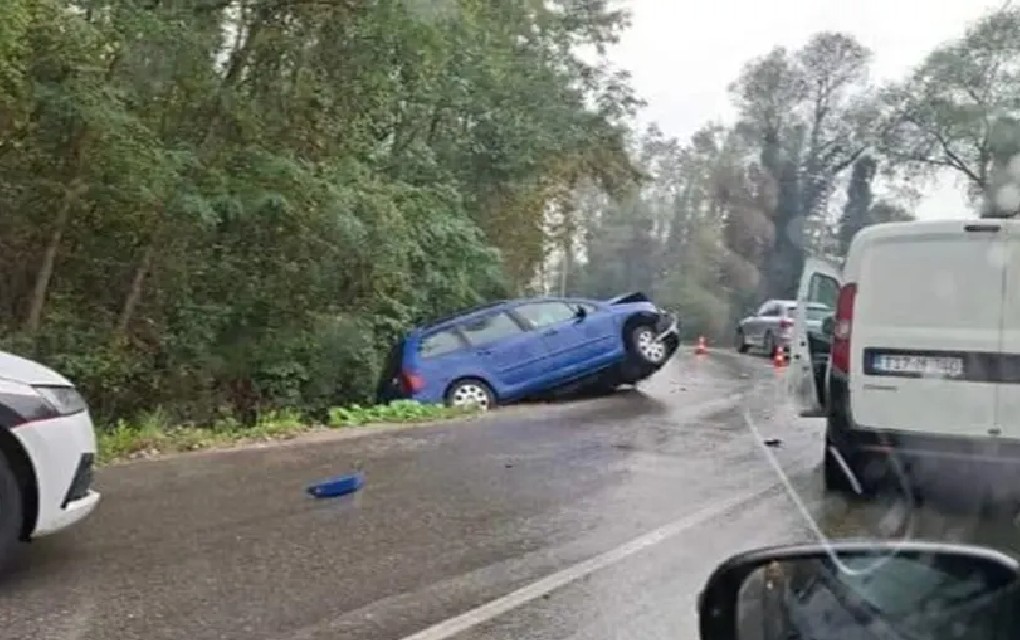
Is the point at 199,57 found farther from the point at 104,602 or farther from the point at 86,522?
the point at 104,602

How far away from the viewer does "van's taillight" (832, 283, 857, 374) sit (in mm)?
7539

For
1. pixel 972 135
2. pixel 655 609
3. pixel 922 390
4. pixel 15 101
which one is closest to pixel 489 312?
pixel 15 101

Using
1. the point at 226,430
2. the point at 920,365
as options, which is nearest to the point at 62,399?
the point at 920,365

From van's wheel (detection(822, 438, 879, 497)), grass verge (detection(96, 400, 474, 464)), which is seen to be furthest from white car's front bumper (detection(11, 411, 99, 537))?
van's wheel (detection(822, 438, 879, 497))

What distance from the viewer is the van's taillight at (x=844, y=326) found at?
297 inches

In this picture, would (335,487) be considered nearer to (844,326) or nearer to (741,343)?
(844,326)

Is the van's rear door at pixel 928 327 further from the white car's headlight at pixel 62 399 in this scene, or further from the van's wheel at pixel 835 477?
the white car's headlight at pixel 62 399

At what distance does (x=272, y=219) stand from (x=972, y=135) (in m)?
24.2

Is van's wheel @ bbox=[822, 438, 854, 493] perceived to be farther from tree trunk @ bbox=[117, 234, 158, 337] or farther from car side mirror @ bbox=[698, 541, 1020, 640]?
tree trunk @ bbox=[117, 234, 158, 337]

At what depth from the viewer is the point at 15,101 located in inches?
432

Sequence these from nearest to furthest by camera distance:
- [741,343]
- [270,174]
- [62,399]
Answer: [62,399], [270,174], [741,343]

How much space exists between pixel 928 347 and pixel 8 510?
5439 millimetres

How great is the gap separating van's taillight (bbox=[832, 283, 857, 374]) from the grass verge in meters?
5.31

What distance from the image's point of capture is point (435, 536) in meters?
6.39
